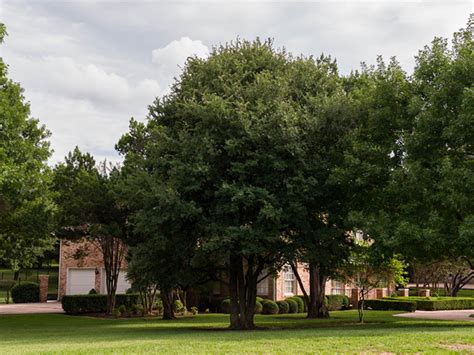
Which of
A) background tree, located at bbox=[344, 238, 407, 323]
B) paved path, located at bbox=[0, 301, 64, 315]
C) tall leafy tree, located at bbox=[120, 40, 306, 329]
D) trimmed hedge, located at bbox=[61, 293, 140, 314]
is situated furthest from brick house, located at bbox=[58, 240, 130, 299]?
tall leafy tree, located at bbox=[120, 40, 306, 329]

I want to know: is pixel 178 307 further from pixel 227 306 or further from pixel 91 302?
pixel 91 302

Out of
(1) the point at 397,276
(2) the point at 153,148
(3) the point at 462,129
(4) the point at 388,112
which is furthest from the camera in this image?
(1) the point at 397,276

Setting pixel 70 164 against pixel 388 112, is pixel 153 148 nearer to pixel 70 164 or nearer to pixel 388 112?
pixel 388 112

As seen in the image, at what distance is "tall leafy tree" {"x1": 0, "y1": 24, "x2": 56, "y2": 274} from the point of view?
23.9 meters

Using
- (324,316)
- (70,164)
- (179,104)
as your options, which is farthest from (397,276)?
(70,164)

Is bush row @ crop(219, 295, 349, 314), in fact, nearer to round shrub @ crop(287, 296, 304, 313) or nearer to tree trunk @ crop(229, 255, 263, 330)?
round shrub @ crop(287, 296, 304, 313)

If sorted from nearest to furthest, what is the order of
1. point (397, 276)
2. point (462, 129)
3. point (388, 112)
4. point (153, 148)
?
point (462, 129) < point (388, 112) < point (153, 148) < point (397, 276)

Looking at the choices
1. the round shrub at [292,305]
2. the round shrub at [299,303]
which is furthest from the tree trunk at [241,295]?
the round shrub at [299,303]

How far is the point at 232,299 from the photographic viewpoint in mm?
23891

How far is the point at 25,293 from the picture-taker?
48.0m

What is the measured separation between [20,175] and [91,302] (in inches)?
560

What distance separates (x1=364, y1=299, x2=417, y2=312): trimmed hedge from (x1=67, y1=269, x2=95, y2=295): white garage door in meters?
19.5

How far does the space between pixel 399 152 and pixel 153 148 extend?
899cm

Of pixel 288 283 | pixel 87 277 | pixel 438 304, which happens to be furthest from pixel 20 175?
pixel 438 304
